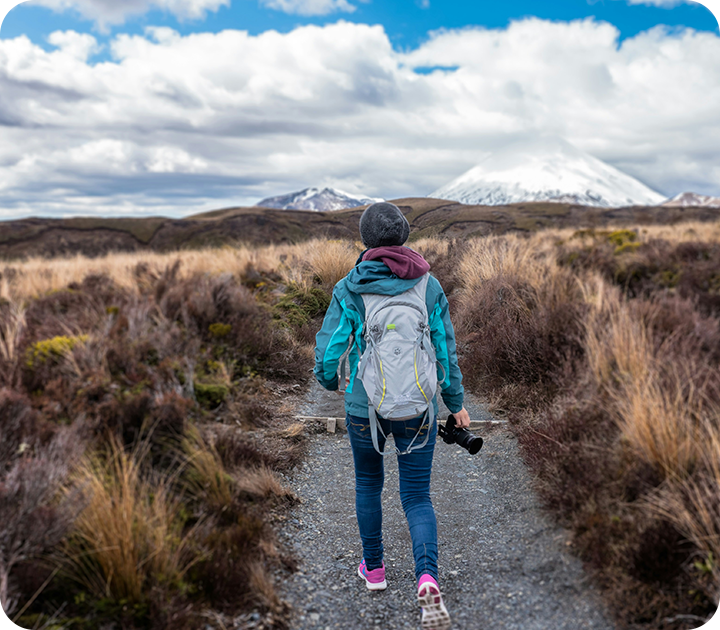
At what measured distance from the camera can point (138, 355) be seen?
399cm

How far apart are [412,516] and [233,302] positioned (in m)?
3.94

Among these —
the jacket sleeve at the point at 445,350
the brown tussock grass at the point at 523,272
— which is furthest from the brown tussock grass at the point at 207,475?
the brown tussock grass at the point at 523,272

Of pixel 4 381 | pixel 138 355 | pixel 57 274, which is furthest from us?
pixel 57 274

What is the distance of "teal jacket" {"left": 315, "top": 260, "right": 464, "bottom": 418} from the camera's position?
7.79 feet

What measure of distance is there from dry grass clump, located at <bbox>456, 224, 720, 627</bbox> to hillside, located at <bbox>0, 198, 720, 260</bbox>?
7.32ft

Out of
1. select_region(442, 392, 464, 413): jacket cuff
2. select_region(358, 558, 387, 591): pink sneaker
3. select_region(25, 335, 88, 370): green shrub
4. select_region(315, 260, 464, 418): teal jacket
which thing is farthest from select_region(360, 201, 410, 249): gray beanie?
select_region(25, 335, 88, 370): green shrub

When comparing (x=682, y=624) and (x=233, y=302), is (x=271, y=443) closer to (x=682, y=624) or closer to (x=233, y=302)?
(x=233, y=302)

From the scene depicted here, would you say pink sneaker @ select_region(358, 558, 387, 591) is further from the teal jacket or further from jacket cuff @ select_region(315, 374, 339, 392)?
jacket cuff @ select_region(315, 374, 339, 392)

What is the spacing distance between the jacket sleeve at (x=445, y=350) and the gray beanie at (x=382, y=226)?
1.09ft

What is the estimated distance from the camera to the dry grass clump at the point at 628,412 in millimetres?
2303

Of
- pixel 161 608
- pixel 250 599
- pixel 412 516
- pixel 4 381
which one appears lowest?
pixel 250 599

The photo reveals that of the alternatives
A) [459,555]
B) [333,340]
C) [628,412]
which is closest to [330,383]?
[333,340]

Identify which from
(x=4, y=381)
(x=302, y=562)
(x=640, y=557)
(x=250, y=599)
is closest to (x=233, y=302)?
(x=4, y=381)

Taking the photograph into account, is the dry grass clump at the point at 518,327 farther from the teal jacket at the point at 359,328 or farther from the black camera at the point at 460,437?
the teal jacket at the point at 359,328
